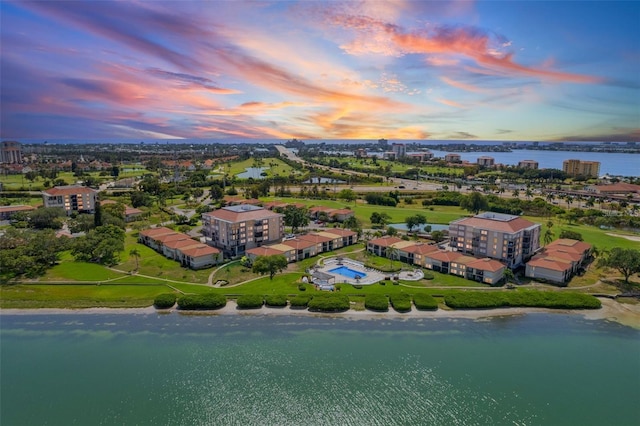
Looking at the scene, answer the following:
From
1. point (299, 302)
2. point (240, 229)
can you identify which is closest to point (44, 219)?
point (240, 229)

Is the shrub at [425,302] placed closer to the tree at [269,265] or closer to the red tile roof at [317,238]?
the tree at [269,265]

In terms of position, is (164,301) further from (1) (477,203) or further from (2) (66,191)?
(1) (477,203)

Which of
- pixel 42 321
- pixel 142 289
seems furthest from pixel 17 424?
pixel 142 289

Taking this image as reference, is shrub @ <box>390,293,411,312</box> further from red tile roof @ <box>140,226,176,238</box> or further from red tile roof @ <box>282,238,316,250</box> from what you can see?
red tile roof @ <box>140,226,176,238</box>

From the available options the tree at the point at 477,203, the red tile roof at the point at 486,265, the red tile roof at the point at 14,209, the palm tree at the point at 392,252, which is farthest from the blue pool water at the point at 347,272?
the red tile roof at the point at 14,209

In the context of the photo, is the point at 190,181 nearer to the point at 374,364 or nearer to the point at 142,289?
the point at 142,289

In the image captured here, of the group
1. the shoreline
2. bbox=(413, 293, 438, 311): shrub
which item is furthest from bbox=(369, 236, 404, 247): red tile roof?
the shoreline
